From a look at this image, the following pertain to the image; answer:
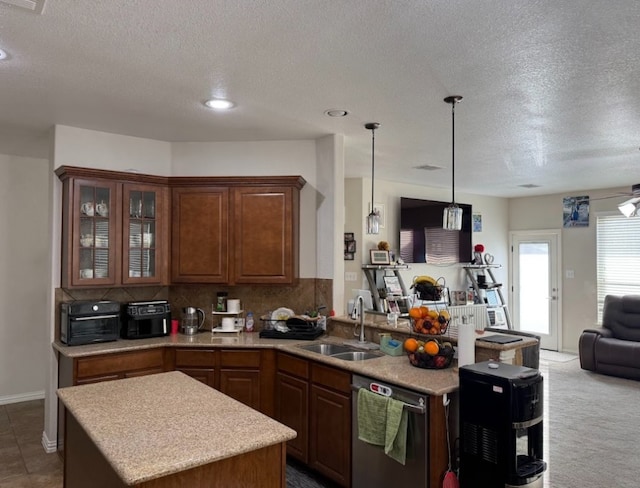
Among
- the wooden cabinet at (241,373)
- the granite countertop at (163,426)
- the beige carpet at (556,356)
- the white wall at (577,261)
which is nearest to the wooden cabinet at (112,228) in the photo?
the wooden cabinet at (241,373)

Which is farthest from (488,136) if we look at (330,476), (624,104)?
(330,476)

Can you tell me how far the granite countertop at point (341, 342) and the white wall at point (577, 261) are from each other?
523cm

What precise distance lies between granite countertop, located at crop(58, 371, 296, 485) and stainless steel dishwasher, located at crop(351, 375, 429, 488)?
0.96 m

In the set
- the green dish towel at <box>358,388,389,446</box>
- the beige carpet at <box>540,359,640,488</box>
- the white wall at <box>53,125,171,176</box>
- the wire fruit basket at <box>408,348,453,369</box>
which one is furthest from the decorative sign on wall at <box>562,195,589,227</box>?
the white wall at <box>53,125,171,176</box>

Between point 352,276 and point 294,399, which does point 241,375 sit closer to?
point 294,399

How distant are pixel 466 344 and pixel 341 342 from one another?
1206mm

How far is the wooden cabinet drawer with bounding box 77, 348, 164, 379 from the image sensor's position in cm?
347

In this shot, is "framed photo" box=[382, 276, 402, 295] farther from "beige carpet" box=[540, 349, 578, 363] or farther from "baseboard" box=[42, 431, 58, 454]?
"baseboard" box=[42, 431, 58, 454]

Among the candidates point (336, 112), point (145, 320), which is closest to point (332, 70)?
point (336, 112)

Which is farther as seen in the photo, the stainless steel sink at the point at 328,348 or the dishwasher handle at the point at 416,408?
the stainless steel sink at the point at 328,348

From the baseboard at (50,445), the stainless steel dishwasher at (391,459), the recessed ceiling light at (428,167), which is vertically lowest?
the baseboard at (50,445)

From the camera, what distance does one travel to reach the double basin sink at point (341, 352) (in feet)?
11.5

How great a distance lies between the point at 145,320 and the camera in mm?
4004

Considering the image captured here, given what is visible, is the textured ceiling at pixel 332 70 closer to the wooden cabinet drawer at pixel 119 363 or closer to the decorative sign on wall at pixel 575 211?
the wooden cabinet drawer at pixel 119 363
